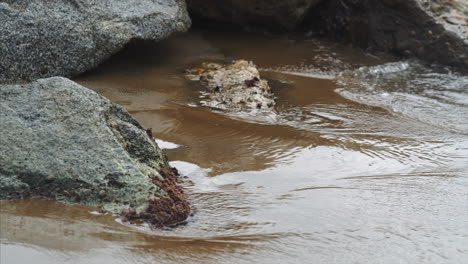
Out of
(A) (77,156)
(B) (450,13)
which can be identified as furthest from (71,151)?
(B) (450,13)

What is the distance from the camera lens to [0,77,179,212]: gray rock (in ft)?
8.97

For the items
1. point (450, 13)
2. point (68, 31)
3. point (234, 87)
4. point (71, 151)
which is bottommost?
point (234, 87)

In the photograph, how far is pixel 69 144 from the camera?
9.41ft

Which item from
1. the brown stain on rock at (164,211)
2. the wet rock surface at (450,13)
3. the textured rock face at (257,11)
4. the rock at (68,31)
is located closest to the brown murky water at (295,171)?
the brown stain on rock at (164,211)

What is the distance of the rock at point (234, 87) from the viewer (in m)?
4.75

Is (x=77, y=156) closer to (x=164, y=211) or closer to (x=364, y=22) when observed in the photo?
(x=164, y=211)

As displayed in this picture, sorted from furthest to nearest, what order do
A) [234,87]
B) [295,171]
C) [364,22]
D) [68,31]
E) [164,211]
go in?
[364,22]
[234,87]
[68,31]
[295,171]
[164,211]

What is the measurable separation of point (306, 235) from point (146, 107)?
2.13m

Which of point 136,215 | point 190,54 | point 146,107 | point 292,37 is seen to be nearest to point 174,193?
point 136,215

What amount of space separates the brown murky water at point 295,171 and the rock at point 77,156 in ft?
0.34

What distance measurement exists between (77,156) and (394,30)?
4.82 m

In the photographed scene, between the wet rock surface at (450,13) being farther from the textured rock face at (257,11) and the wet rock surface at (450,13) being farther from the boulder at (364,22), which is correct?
the textured rock face at (257,11)

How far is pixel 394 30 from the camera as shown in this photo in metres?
6.67

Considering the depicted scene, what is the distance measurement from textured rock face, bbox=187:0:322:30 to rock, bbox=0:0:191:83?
1.49 meters
